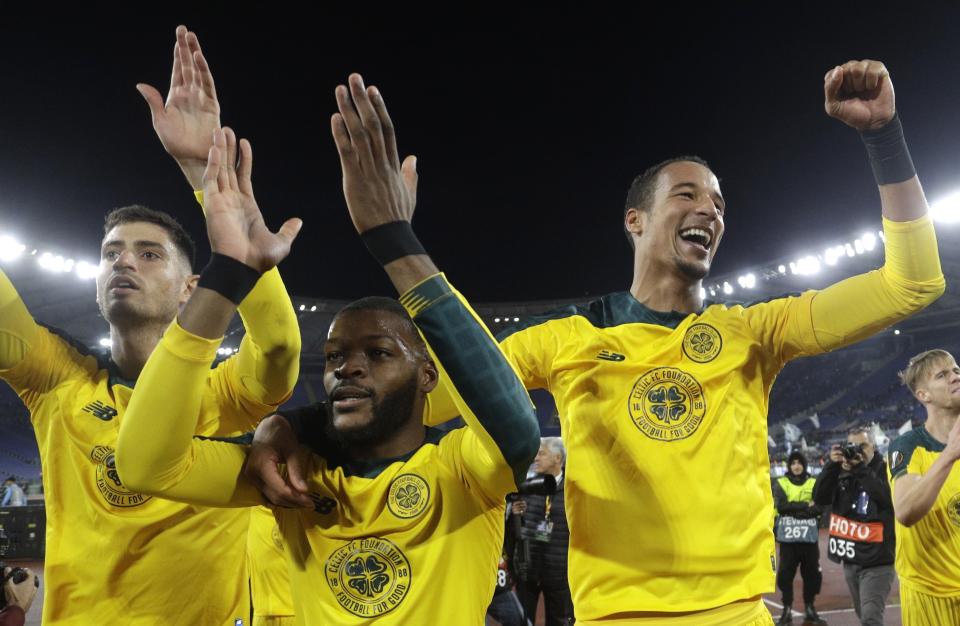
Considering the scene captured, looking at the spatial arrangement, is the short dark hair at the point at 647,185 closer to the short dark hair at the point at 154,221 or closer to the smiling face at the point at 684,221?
the smiling face at the point at 684,221

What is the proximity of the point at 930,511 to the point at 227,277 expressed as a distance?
456cm

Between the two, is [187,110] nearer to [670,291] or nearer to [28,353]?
[28,353]

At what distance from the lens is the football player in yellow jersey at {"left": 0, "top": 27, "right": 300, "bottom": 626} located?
2223 millimetres

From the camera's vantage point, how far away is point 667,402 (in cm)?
227

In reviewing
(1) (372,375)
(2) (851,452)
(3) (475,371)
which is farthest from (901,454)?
(3) (475,371)

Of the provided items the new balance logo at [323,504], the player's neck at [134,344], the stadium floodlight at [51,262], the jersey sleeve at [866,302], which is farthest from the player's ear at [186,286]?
the stadium floodlight at [51,262]

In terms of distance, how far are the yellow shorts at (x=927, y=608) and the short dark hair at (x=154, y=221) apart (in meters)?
4.65

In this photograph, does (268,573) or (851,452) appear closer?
(268,573)

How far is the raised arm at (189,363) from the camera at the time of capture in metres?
1.64

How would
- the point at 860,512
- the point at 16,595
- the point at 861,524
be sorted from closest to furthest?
the point at 16,595 → the point at 861,524 → the point at 860,512

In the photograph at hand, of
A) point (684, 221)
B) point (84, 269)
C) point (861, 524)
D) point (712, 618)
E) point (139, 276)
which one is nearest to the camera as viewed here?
point (712, 618)

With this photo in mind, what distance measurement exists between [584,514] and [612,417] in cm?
33

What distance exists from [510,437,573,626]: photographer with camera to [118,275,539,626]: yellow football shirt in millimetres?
4983

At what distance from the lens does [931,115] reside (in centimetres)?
1775
